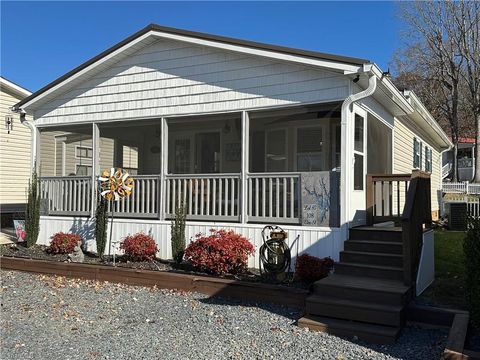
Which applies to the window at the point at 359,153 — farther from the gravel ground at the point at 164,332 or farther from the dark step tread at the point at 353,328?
the dark step tread at the point at 353,328

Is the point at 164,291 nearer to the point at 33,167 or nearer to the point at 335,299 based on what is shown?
the point at 335,299

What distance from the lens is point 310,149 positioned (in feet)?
33.1

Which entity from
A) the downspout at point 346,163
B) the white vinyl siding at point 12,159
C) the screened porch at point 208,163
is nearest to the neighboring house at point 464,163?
the screened porch at point 208,163

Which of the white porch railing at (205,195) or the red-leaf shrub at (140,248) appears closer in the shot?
the red-leaf shrub at (140,248)

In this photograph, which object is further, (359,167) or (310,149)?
(310,149)

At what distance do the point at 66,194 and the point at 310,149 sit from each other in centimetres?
566

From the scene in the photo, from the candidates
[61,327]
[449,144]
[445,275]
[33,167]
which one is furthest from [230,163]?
[449,144]

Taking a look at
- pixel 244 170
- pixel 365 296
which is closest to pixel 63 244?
pixel 244 170

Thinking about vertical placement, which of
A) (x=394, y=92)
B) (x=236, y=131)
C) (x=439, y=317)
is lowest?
(x=439, y=317)

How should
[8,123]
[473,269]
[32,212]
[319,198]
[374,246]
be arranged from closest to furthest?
[473,269] < [374,246] < [319,198] < [32,212] < [8,123]

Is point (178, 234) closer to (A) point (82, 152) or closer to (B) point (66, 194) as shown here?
(B) point (66, 194)

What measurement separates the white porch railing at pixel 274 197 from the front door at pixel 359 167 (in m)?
0.96

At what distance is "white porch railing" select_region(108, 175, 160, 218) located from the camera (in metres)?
9.13

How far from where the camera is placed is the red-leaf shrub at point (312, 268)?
253 inches
